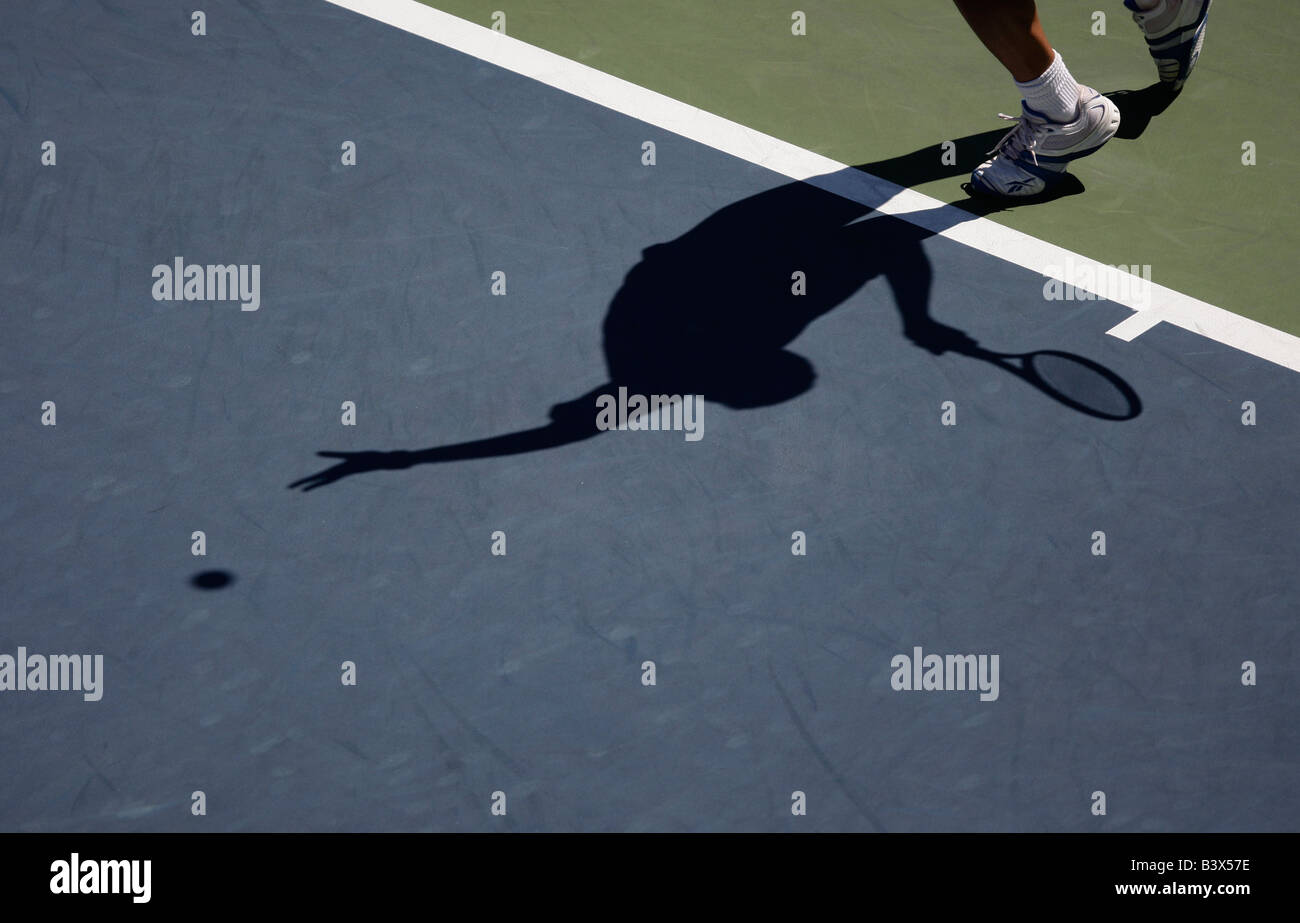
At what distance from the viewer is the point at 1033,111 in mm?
6516

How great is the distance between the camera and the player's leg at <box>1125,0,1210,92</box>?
6934 millimetres

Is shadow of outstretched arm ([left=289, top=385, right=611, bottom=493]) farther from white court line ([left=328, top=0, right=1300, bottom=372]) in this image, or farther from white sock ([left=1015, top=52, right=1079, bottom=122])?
white sock ([left=1015, top=52, right=1079, bottom=122])

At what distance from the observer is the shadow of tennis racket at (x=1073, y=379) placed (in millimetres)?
5746

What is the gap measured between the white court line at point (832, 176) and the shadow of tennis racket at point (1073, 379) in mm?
313

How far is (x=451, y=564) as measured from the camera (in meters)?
5.07

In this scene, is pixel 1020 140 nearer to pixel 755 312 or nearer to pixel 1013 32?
pixel 1013 32
